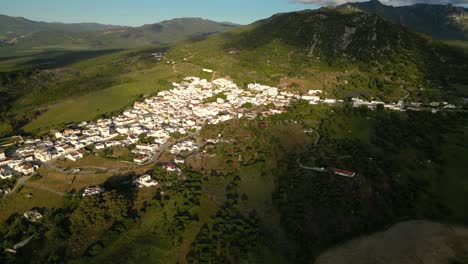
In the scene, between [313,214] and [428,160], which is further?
[428,160]

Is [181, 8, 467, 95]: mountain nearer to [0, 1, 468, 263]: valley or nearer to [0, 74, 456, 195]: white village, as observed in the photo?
[0, 1, 468, 263]: valley

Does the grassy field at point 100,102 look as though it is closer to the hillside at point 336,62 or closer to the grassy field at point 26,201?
the hillside at point 336,62

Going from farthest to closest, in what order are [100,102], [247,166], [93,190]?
[100,102] → [247,166] → [93,190]

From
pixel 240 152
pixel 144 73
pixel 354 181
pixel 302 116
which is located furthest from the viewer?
pixel 144 73

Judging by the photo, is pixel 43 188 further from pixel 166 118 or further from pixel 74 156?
pixel 166 118

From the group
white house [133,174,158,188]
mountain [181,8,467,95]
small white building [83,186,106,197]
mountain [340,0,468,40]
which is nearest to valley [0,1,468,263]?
white house [133,174,158,188]

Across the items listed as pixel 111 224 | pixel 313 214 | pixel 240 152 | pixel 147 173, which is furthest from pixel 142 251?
pixel 240 152

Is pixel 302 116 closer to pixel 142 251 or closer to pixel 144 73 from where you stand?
pixel 142 251

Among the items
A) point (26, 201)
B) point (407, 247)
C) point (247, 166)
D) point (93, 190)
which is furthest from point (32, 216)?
point (407, 247)
